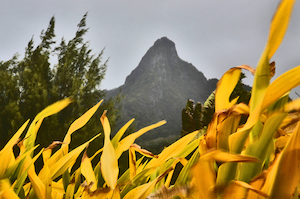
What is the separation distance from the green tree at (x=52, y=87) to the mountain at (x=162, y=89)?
358 inches

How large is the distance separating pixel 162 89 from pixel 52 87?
55.9 feet

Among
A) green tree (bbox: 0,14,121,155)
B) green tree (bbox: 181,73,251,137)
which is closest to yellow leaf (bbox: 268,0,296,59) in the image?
green tree (bbox: 181,73,251,137)

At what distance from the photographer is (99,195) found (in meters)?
0.19

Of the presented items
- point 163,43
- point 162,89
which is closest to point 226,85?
point 162,89

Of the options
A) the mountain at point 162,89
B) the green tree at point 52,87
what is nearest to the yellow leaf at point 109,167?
the green tree at point 52,87

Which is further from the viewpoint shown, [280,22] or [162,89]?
[162,89]

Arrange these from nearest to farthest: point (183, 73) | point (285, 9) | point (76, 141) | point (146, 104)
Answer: point (285, 9) < point (76, 141) < point (146, 104) < point (183, 73)

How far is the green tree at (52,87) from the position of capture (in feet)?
8.97

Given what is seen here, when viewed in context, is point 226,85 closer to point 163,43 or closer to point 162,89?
point 162,89

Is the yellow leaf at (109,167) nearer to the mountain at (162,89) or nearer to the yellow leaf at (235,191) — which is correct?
the yellow leaf at (235,191)

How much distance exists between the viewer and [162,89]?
20344 mm

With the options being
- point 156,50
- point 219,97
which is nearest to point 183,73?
point 156,50

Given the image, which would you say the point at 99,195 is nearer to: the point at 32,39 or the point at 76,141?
the point at 76,141

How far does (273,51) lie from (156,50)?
24669 millimetres
